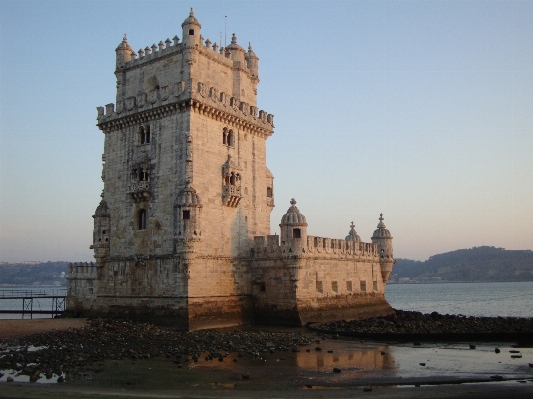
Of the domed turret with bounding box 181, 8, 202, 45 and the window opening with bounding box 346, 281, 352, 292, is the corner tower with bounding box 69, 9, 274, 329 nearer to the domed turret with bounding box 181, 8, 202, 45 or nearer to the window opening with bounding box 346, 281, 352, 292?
the domed turret with bounding box 181, 8, 202, 45

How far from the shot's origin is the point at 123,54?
133ft

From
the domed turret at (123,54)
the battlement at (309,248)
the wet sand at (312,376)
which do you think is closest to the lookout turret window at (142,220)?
the battlement at (309,248)

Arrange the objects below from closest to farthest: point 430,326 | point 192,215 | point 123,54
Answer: point 192,215, point 430,326, point 123,54

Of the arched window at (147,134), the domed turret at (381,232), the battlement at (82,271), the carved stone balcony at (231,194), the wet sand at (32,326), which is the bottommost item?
the wet sand at (32,326)

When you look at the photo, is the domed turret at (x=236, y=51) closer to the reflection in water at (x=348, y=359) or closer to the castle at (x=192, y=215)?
the castle at (x=192, y=215)

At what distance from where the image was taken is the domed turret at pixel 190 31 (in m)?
36.9

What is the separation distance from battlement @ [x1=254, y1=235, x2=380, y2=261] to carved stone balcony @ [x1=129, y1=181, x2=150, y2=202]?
8.63m

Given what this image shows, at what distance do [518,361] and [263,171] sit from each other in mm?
22962

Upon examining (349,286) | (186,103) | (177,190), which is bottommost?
(349,286)

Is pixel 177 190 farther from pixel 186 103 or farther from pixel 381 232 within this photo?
pixel 381 232

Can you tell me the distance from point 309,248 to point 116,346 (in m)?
16.6

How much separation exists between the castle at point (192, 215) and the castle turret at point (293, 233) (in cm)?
7

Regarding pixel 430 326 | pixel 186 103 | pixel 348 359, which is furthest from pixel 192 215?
pixel 430 326

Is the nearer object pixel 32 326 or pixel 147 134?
pixel 32 326
